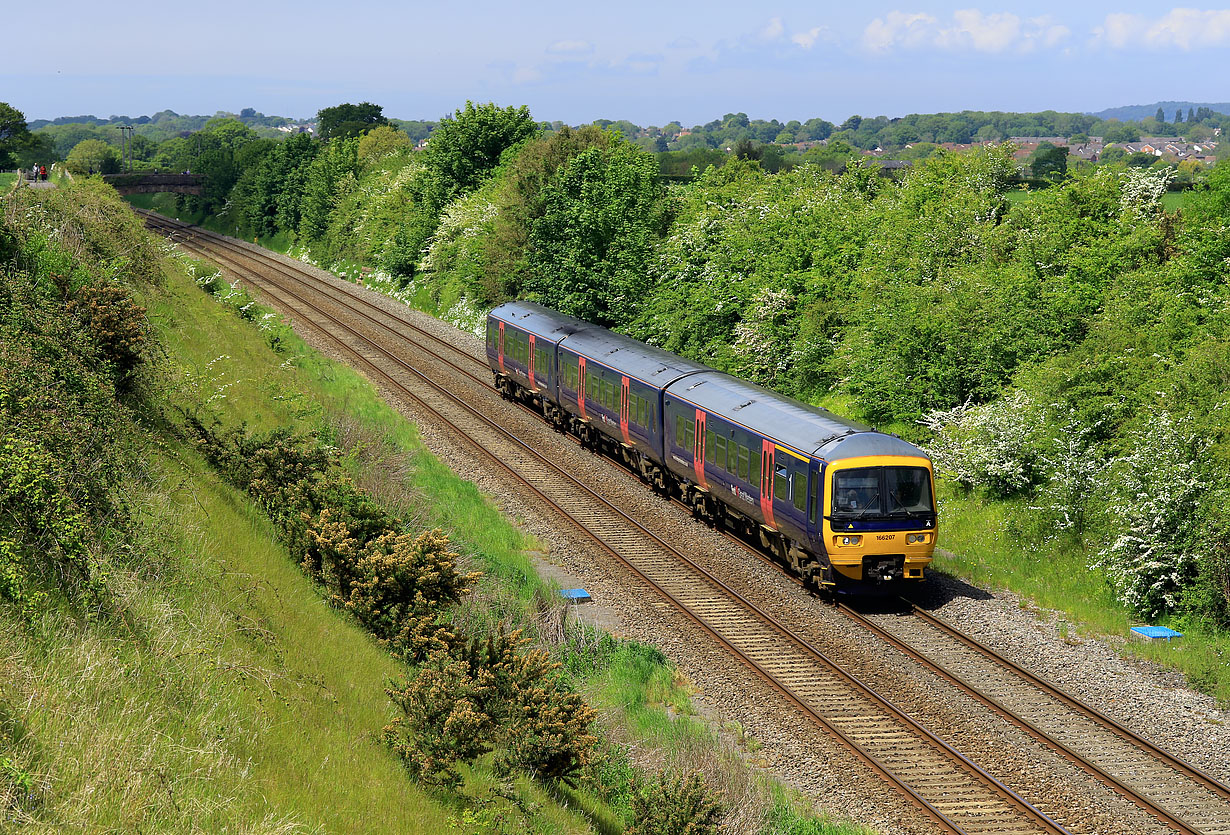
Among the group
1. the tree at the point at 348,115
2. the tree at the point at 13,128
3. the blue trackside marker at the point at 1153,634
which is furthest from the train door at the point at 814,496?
the tree at the point at 348,115

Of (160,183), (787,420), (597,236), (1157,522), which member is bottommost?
(1157,522)

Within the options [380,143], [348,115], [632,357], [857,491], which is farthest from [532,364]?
[348,115]

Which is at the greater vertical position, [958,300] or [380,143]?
[380,143]

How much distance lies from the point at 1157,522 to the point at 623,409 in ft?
43.9

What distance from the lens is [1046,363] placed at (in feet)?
79.4

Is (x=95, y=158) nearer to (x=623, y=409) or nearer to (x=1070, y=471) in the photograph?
(x=623, y=409)

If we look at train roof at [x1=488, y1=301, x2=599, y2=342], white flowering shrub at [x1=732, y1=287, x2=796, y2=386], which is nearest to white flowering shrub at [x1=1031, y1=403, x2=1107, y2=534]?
white flowering shrub at [x1=732, y1=287, x2=796, y2=386]

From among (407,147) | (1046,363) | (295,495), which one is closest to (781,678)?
(295,495)

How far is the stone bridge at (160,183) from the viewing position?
4272 inches

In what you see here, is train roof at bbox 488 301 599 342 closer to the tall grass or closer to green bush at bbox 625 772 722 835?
the tall grass

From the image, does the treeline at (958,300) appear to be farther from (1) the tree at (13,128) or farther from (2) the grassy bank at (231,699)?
(1) the tree at (13,128)

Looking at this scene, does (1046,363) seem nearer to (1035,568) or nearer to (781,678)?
(1035,568)

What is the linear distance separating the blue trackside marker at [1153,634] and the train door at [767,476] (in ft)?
21.3

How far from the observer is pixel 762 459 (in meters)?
20.8
